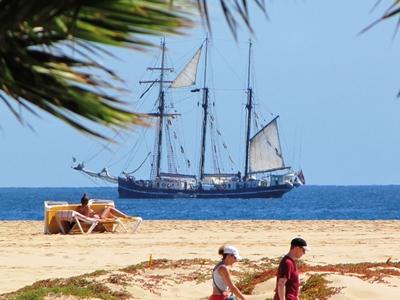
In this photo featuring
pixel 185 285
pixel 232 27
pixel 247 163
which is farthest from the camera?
pixel 247 163

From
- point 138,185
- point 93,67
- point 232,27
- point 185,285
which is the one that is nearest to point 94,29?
point 93,67

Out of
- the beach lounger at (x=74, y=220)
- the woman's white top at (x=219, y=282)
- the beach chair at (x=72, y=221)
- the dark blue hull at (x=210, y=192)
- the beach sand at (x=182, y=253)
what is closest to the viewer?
the woman's white top at (x=219, y=282)

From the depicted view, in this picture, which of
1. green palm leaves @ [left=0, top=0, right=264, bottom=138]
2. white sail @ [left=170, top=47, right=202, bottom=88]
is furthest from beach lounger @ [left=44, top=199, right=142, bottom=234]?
white sail @ [left=170, top=47, right=202, bottom=88]

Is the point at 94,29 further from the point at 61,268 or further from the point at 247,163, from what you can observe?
the point at 247,163

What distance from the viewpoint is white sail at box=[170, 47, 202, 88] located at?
105 m

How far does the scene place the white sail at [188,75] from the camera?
105 metres

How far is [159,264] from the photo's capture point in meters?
17.0

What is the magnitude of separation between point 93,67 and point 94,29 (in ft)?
0.57

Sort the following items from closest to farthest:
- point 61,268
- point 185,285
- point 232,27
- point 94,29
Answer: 1. point 232,27
2. point 94,29
3. point 185,285
4. point 61,268

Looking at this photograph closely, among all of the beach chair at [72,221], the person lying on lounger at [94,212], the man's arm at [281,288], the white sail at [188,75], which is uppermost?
the white sail at [188,75]

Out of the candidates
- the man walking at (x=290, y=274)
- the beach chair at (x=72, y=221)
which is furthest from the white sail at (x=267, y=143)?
the man walking at (x=290, y=274)

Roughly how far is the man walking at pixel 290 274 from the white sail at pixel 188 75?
94.6m

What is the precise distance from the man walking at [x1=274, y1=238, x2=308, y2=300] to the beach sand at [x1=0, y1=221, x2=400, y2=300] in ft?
10.4

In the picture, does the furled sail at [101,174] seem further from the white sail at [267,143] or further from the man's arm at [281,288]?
the man's arm at [281,288]
